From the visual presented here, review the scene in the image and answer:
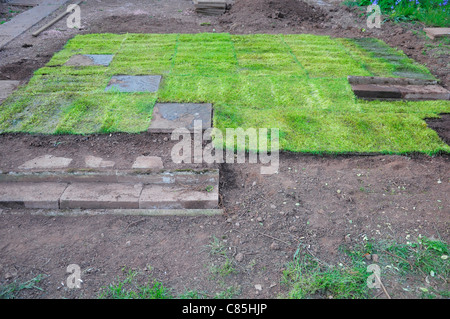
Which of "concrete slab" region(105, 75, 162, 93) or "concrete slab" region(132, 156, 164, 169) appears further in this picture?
"concrete slab" region(105, 75, 162, 93)

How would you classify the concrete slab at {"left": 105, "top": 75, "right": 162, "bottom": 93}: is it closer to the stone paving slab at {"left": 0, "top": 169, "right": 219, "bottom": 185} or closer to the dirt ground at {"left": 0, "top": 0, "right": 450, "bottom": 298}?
the dirt ground at {"left": 0, "top": 0, "right": 450, "bottom": 298}

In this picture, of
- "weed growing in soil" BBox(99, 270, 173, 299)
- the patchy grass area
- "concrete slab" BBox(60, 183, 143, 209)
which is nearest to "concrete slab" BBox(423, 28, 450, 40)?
the patchy grass area

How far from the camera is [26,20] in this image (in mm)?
8719

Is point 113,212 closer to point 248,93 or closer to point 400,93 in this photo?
point 248,93

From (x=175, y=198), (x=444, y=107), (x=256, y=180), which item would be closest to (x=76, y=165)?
(x=175, y=198)

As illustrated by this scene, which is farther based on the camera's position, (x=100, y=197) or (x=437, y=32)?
(x=437, y=32)

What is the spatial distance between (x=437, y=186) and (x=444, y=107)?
2136mm

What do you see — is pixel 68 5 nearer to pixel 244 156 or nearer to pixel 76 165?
pixel 76 165

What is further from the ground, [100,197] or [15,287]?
[100,197]

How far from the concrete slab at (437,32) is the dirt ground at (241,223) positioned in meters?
4.13

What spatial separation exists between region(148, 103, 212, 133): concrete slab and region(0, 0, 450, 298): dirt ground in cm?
30

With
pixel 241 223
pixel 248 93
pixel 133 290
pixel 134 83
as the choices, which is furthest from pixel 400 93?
pixel 133 290

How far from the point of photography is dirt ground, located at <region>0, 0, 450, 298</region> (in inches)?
104

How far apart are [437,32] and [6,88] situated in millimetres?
8591
